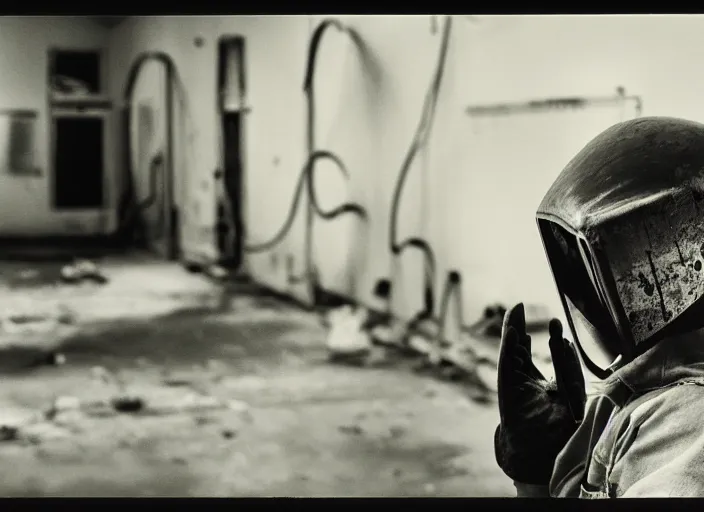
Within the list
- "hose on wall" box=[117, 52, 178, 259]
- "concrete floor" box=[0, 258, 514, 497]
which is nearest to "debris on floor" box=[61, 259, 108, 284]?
"concrete floor" box=[0, 258, 514, 497]

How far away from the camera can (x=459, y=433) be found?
2.46 meters

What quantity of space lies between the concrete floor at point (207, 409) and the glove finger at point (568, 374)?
3.49 ft

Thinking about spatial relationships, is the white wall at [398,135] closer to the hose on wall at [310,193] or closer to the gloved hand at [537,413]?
the hose on wall at [310,193]

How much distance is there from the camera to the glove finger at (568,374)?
4.47ft

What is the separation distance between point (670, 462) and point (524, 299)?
1.33 metres

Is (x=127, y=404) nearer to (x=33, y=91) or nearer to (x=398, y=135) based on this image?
(x=33, y=91)

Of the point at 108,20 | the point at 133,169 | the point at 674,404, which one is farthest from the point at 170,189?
the point at 674,404

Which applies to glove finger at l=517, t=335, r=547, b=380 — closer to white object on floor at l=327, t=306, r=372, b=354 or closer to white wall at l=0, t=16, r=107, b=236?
white object on floor at l=327, t=306, r=372, b=354

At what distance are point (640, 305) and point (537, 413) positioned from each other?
0.28 m

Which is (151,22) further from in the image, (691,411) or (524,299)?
(691,411)

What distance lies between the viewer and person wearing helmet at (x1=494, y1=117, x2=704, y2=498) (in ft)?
3.66

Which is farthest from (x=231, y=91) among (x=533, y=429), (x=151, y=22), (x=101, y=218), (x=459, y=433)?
(x=533, y=429)

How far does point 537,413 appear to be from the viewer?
1380mm

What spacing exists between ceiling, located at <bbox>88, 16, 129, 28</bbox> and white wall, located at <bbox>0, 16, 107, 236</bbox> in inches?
0.9
